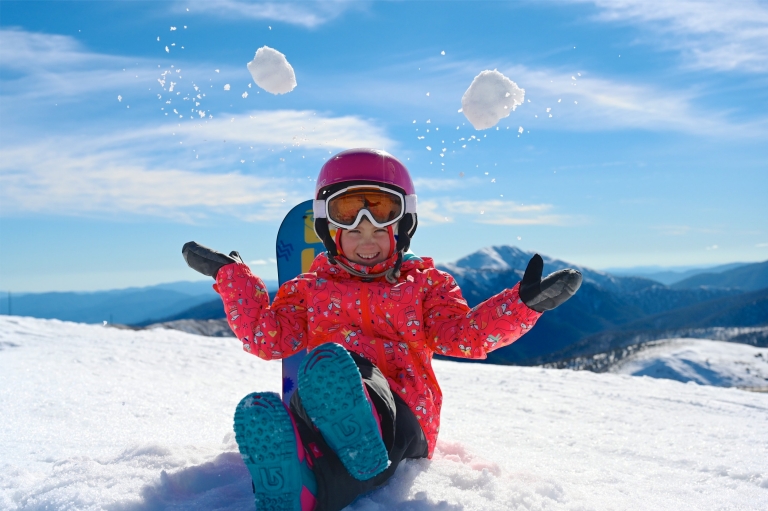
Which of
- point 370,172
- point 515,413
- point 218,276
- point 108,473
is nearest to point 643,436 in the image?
point 515,413

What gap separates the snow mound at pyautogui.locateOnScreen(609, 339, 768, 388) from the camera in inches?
2206

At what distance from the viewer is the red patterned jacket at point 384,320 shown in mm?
2799

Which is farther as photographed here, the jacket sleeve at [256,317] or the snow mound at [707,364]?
the snow mound at [707,364]

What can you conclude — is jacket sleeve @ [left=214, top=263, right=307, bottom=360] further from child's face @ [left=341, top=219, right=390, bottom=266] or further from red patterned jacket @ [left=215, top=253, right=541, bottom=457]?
child's face @ [left=341, top=219, right=390, bottom=266]

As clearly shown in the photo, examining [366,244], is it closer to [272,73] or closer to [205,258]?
[205,258]

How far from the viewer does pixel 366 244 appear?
3.08 metres

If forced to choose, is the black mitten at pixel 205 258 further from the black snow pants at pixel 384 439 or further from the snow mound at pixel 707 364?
the snow mound at pixel 707 364

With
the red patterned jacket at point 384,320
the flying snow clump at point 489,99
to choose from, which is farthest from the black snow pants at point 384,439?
the flying snow clump at point 489,99

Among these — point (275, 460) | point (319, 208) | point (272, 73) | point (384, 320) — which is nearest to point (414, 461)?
point (384, 320)

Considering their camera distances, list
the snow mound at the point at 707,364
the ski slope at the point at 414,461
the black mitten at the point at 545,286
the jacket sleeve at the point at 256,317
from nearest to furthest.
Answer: the ski slope at the point at 414,461
the black mitten at the point at 545,286
the jacket sleeve at the point at 256,317
the snow mound at the point at 707,364

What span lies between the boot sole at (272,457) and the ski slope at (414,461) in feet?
1.18

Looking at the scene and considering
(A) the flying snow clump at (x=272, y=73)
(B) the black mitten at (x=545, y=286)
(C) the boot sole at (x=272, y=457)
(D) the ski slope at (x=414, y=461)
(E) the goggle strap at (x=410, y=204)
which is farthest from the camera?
Answer: (A) the flying snow clump at (x=272, y=73)

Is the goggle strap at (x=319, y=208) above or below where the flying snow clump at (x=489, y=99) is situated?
below

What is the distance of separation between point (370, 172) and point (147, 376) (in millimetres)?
4748
